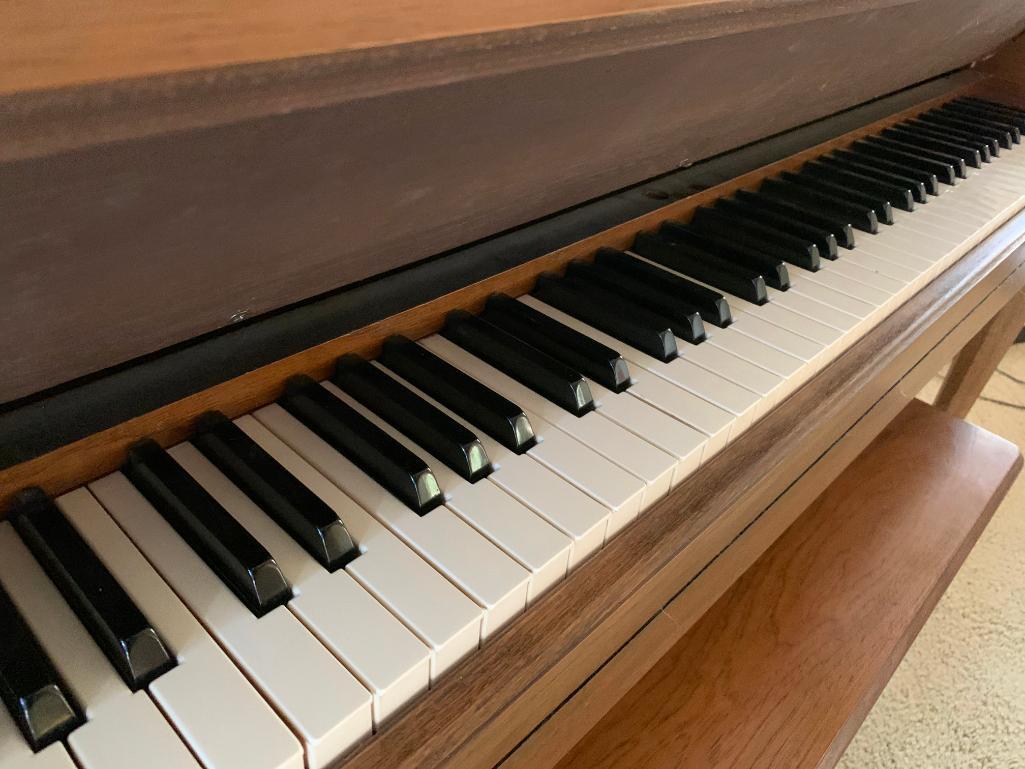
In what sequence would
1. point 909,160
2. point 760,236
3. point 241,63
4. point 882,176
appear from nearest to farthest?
point 241,63
point 760,236
point 882,176
point 909,160

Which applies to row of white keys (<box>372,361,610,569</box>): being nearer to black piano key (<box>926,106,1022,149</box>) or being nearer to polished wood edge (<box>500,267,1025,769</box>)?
polished wood edge (<box>500,267,1025,769</box>)

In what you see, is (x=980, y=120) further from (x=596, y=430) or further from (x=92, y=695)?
(x=92, y=695)

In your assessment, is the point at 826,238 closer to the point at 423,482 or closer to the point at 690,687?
the point at 690,687

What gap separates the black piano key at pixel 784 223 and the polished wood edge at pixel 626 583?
0.15m

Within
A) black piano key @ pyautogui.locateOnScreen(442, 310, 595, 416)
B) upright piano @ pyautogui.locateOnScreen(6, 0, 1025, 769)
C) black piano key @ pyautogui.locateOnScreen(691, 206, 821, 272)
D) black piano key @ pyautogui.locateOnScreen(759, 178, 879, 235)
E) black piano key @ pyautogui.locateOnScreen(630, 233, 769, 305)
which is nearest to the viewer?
upright piano @ pyautogui.locateOnScreen(6, 0, 1025, 769)

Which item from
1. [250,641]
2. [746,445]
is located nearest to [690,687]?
[746,445]

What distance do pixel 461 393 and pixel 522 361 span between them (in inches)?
3.7

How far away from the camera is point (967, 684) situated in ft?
5.43

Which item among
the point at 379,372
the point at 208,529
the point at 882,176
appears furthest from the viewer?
the point at 882,176

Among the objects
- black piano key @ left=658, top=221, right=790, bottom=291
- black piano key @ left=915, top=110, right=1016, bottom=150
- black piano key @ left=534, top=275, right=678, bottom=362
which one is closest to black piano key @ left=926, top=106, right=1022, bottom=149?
black piano key @ left=915, top=110, right=1016, bottom=150

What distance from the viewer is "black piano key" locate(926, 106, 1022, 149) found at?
1930 millimetres

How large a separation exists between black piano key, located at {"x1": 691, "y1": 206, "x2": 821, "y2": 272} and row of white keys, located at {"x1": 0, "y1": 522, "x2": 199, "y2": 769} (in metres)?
0.98

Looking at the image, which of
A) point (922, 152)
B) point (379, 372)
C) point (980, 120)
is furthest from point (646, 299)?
point (980, 120)

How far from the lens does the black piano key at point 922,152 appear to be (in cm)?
163
